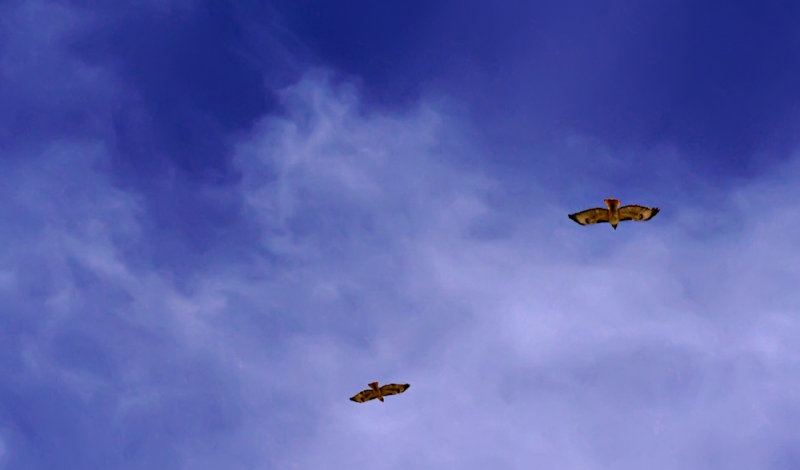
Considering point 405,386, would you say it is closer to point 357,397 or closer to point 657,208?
point 357,397

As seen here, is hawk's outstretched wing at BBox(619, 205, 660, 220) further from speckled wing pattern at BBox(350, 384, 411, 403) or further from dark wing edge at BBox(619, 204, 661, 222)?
speckled wing pattern at BBox(350, 384, 411, 403)

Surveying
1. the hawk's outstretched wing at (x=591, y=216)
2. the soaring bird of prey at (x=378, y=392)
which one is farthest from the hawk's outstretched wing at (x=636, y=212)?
the soaring bird of prey at (x=378, y=392)

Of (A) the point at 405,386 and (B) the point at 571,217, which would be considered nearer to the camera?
(B) the point at 571,217

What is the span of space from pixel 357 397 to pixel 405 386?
6286mm

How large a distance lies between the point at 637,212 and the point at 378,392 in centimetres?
4362

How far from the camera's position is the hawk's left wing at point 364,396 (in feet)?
345

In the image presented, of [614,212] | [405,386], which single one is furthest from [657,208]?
[405,386]

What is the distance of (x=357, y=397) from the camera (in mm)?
105812

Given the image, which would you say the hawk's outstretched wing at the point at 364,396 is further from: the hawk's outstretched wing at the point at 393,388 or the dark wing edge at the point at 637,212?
the dark wing edge at the point at 637,212

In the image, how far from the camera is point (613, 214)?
77938 millimetres

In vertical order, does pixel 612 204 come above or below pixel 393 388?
above

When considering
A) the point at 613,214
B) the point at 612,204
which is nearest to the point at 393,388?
the point at 613,214

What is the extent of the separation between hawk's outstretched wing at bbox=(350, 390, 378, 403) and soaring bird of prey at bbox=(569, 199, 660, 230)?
39.6 metres

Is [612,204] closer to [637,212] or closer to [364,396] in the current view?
[637,212]
